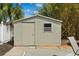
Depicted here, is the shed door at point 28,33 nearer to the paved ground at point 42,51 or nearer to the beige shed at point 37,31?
the beige shed at point 37,31

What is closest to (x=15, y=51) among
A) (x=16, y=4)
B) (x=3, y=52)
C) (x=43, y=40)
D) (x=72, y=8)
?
(x=3, y=52)

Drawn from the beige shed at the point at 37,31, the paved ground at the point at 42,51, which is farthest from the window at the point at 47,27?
the paved ground at the point at 42,51

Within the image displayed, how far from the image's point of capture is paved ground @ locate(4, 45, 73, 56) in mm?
4607

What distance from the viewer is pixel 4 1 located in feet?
14.8

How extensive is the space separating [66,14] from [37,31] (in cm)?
65

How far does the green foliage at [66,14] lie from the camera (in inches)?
179

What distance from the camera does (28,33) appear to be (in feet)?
15.0

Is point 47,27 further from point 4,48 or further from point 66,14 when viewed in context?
point 4,48

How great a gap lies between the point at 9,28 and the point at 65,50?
1.17m

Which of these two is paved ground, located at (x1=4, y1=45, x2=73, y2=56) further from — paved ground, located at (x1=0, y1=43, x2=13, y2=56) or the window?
the window

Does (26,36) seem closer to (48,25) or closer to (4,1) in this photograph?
(48,25)

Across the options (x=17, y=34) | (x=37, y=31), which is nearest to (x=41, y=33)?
(x=37, y=31)

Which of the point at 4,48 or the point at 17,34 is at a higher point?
the point at 17,34

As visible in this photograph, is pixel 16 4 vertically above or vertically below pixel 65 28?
above
